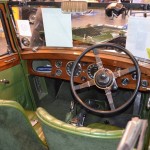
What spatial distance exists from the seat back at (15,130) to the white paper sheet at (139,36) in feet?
3.73

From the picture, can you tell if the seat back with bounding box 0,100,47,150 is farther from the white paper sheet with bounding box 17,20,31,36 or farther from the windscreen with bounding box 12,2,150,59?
the white paper sheet with bounding box 17,20,31,36

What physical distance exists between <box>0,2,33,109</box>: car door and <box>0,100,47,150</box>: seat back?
0.81 metres

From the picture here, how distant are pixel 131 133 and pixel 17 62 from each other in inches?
75.9

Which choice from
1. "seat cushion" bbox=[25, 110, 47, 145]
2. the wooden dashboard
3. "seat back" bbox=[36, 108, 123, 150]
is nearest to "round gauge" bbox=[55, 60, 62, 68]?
the wooden dashboard

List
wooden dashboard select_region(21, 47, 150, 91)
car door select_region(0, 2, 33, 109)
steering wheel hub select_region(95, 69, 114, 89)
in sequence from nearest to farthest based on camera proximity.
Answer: steering wheel hub select_region(95, 69, 114, 89) → wooden dashboard select_region(21, 47, 150, 91) → car door select_region(0, 2, 33, 109)

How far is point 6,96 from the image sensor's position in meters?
2.49

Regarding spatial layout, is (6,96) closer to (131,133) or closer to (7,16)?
(7,16)

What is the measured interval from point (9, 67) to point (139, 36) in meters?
1.41

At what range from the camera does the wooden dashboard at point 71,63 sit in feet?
6.77

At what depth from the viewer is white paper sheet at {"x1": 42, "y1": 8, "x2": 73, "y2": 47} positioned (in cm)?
233

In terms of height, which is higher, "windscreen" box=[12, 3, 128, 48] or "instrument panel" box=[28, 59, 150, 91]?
"windscreen" box=[12, 3, 128, 48]

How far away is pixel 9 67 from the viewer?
2.48 meters

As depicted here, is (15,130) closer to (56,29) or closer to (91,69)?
(91,69)

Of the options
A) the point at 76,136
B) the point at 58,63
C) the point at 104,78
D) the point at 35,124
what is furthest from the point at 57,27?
the point at 76,136
